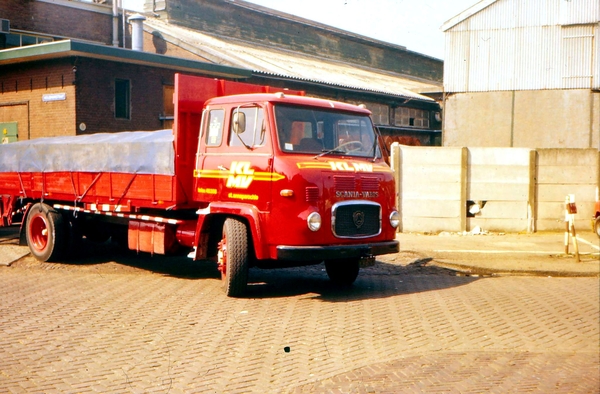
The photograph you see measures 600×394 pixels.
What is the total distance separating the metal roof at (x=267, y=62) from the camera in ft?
91.3

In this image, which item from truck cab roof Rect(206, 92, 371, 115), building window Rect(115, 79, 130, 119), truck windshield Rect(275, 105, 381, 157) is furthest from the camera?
building window Rect(115, 79, 130, 119)

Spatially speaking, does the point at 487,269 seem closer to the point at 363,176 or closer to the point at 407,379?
the point at 363,176

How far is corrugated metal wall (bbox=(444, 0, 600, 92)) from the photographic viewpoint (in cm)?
2620

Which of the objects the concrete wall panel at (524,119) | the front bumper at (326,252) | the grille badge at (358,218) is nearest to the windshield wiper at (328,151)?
the grille badge at (358,218)

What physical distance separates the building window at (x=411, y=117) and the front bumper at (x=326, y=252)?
87.6 ft

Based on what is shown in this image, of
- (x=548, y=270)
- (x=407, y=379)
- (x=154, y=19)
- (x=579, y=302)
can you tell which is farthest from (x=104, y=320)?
(x=154, y=19)

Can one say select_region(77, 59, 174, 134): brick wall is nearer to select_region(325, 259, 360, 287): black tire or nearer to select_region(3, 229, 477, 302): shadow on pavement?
select_region(3, 229, 477, 302): shadow on pavement

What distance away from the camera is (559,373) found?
20.9 feet

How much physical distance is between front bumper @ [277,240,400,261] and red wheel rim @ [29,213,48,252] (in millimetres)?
6059

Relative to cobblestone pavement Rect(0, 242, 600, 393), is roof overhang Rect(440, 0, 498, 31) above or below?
above

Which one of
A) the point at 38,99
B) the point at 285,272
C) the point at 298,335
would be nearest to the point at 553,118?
the point at 285,272

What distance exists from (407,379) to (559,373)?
1.41 m

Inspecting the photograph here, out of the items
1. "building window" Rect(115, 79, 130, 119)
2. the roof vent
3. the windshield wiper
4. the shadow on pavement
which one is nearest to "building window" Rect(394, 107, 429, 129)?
"building window" Rect(115, 79, 130, 119)

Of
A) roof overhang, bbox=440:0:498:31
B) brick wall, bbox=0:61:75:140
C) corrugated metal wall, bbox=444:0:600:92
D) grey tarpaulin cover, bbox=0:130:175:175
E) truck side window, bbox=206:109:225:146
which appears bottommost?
grey tarpaulin cover, bbox=0:130:175:175
